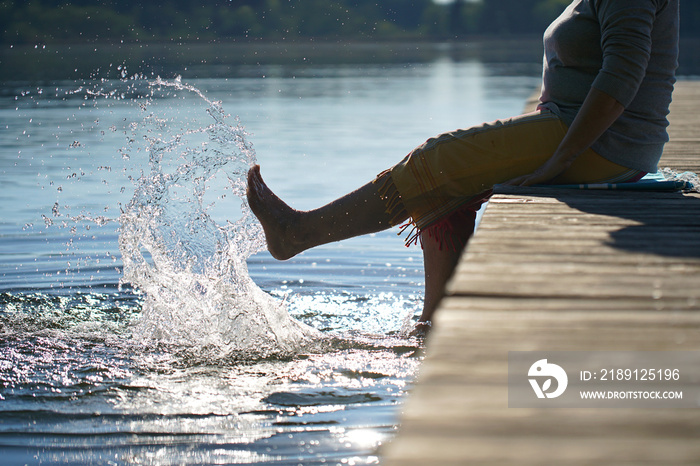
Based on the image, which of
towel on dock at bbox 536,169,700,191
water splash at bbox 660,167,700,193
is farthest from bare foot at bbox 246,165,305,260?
water splash at bbox 660,167,700,193

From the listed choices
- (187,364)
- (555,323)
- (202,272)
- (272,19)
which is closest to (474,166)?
(187,364)

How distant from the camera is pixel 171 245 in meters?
4.00

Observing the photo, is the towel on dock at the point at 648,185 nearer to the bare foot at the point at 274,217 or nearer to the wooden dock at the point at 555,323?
the wooden dock at the point at 555,323

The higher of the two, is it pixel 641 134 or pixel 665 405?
pixel 641 134

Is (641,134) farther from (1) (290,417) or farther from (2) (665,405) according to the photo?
(2) (665,405)

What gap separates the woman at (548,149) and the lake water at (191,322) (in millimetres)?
490

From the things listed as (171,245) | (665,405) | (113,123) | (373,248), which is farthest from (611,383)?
(113,123)

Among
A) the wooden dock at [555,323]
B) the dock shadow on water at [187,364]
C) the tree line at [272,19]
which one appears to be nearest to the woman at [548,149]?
the wooden dock at [555,323]

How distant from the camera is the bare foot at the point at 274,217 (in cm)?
317

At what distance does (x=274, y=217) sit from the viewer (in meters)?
3.18

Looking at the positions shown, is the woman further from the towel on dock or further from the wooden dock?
the wooden dock

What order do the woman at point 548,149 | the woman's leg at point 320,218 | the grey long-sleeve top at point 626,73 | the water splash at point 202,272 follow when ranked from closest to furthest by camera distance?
the grey long-sleeve top at point 626,73, the woman at point 548,149, the woman's leg at point 320,218, the water splash at point 202,272

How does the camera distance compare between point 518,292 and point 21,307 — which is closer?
point 518,292

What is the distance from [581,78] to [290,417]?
154 centimetres
